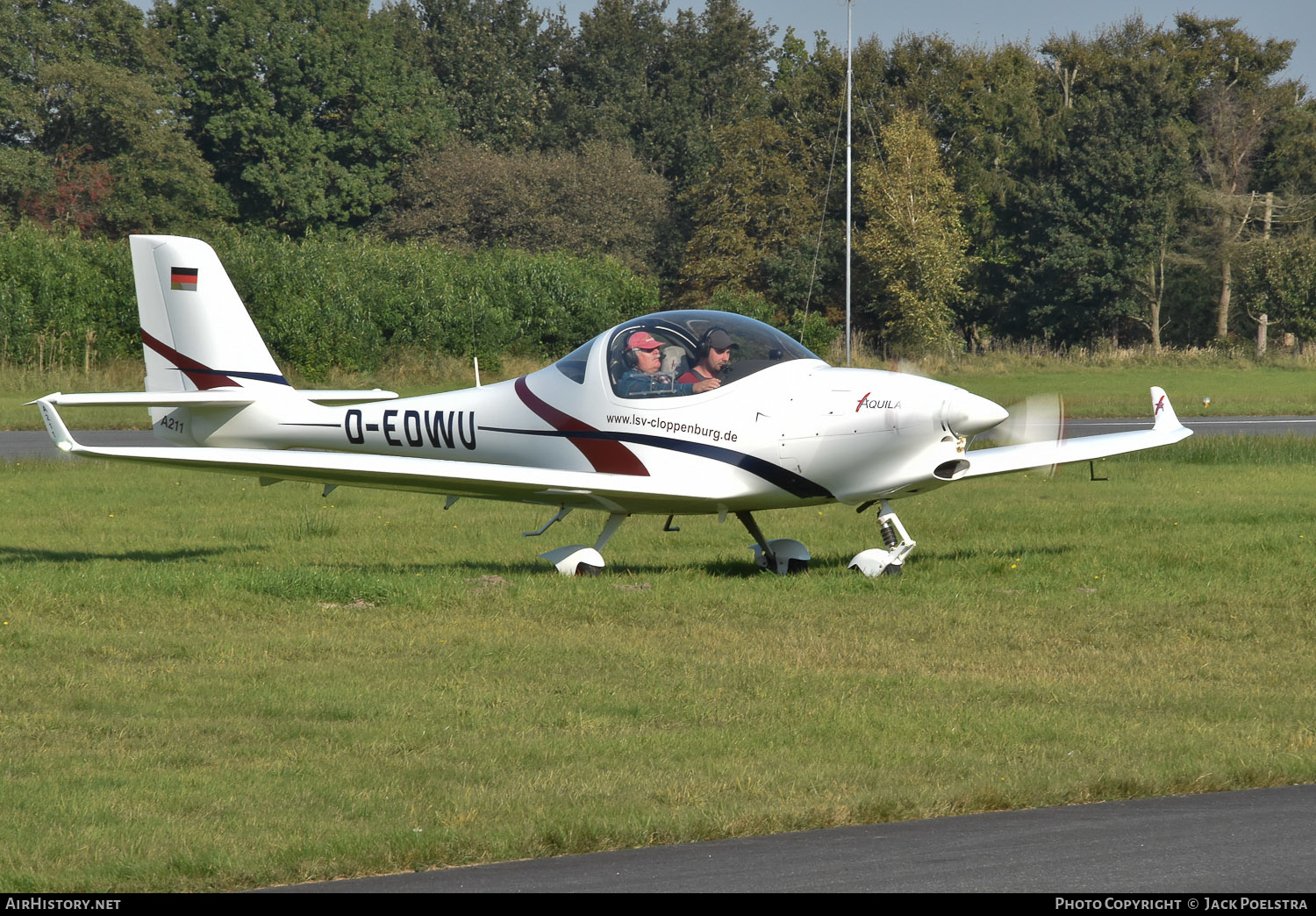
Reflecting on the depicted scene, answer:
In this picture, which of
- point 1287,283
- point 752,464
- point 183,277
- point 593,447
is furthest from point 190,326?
point 1287,283

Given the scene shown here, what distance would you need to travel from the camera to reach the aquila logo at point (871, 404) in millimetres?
10922

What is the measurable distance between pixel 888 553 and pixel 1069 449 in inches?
92.6

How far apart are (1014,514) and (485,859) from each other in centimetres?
1123

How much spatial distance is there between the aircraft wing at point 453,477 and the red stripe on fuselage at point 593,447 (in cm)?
20

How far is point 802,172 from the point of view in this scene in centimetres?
5938

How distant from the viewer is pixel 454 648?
29.2ft

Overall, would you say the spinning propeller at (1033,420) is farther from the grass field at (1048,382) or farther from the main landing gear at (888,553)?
the grass field at (1048,382)

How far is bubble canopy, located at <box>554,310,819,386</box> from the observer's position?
11.6m

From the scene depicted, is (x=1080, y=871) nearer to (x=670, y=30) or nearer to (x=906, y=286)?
(x=906, y=286)

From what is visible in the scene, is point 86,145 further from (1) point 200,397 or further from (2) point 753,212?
(1) point 200,397

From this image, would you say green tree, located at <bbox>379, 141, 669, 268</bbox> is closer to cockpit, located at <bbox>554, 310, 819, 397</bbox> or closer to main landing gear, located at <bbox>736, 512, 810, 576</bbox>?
cockpit, located at <bbox>554, 310, 819, 397</bbox>

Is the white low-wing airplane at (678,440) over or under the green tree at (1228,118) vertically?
under

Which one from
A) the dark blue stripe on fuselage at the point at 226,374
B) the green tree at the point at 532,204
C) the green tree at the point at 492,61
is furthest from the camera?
the green tree at the point at 492,61

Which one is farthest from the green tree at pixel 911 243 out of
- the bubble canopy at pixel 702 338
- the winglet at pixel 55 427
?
the winglet at pixel 55 427
